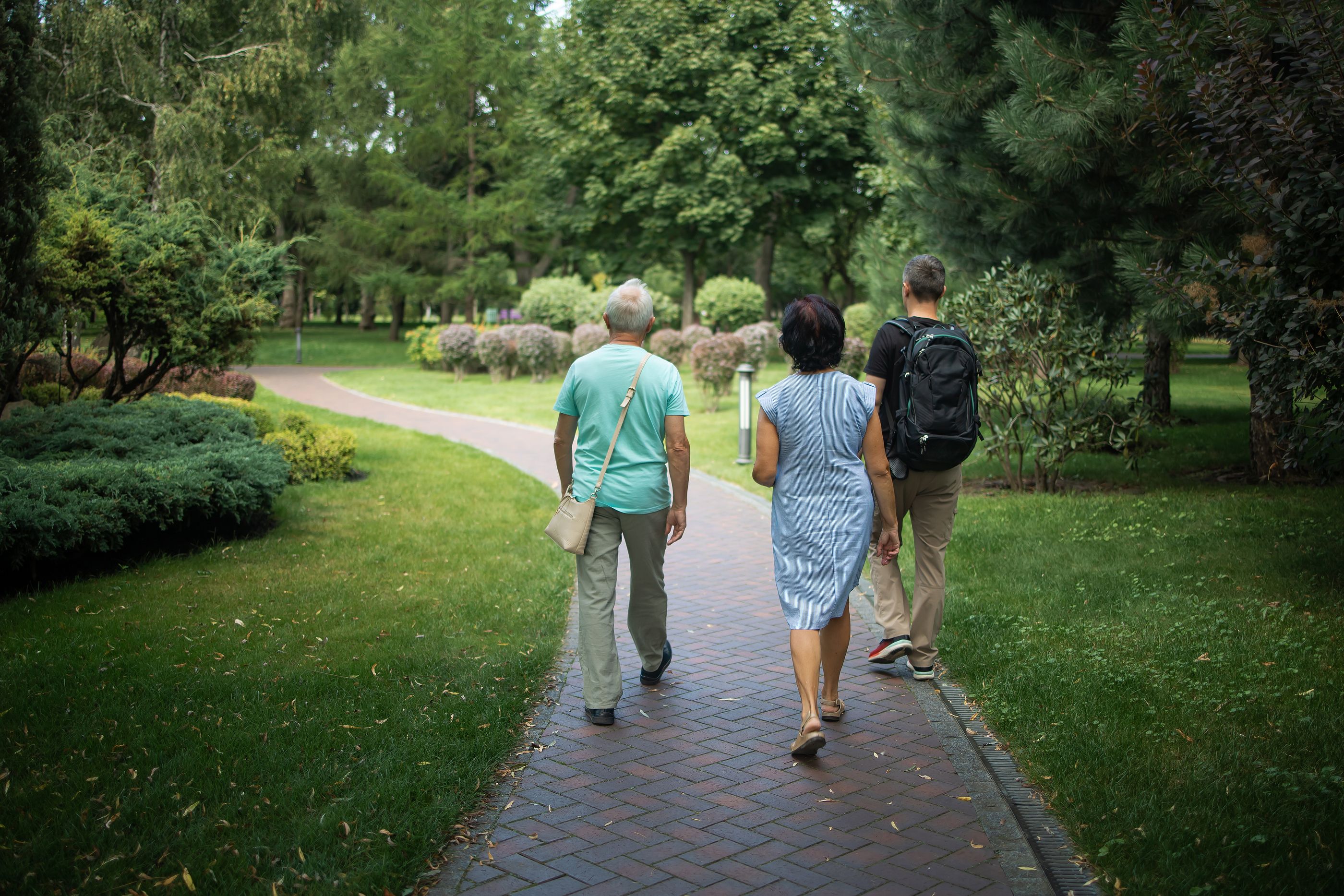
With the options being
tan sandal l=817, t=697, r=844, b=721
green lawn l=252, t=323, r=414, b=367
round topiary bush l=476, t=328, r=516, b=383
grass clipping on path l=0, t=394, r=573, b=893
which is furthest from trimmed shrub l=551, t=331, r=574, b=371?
tan sandal l=817, t=697, r=844, b=721

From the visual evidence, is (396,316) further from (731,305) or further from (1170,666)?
(1170,666)

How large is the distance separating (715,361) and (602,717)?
14196mm

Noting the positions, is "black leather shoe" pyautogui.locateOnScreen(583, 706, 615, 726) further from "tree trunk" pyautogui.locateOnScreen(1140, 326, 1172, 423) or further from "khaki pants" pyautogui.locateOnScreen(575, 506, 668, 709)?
"tree trunk" pyautogui.locateOnScreen(1140, 326, 1172, 423)

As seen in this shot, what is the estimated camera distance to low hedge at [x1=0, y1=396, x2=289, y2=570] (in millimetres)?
6391

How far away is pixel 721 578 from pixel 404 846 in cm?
429

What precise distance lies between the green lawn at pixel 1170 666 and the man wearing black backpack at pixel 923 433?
1.20 feet

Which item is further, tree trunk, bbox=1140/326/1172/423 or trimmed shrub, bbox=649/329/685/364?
trimmed shrub, bbox=649/329/685/364

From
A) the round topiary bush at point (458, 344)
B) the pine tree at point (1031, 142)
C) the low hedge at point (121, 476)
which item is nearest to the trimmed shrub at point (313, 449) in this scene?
the low hedge at point (121, 476)

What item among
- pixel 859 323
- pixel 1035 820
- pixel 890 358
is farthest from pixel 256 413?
pixel 859 323

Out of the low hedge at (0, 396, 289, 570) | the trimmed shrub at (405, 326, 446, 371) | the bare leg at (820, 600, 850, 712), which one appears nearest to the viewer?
the bare leg at (820, 600, 850, 712)

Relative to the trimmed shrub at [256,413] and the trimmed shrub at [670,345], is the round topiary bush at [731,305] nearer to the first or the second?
the trimmed shrub at [670,345]

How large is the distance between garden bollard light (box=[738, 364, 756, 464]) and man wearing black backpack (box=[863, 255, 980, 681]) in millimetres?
7228

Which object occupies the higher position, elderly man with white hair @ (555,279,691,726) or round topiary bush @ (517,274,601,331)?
round topiary bush @ (517,274,601,331)

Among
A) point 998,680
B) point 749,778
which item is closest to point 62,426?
point 749,778
